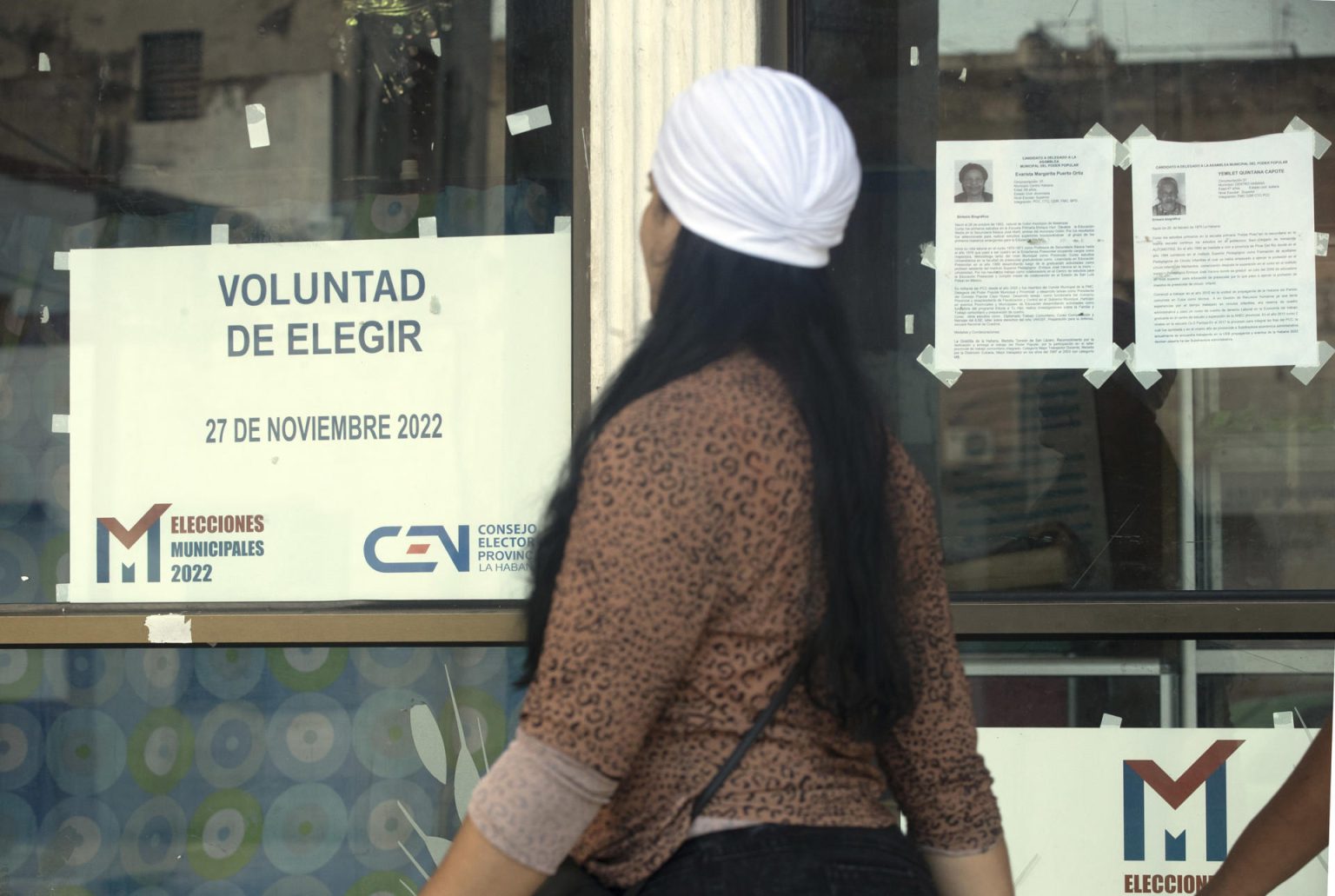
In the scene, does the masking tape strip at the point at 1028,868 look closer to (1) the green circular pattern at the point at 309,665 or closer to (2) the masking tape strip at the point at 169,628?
(1) the green circular pattern at the point at 309,665

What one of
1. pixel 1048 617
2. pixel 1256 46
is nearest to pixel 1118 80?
pixel 1256 46

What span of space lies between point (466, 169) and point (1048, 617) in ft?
6.24

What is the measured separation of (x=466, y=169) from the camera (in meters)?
3.72

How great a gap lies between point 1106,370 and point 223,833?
104 inches

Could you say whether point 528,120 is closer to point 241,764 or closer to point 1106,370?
point 1106,370

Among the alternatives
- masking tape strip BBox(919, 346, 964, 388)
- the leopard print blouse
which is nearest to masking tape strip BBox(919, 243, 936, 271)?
masking tape strip BBox(919, 346, 964, 388)

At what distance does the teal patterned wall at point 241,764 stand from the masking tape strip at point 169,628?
11 centimetres

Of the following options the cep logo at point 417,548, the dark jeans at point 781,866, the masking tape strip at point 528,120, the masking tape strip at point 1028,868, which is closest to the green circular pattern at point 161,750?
the cep logo at point 417,548

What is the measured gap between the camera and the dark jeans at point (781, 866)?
1.36m

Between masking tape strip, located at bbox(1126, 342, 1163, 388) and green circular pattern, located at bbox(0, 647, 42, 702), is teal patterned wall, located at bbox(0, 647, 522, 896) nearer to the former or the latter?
green circular pattern, located at bbox(0, 647, 42, 702)

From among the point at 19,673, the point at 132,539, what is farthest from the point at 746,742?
the point at 19,673

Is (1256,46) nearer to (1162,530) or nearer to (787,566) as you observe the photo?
(1162,530)

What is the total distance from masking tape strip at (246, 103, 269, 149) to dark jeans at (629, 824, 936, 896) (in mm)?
2914

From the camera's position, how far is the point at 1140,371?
355cm
